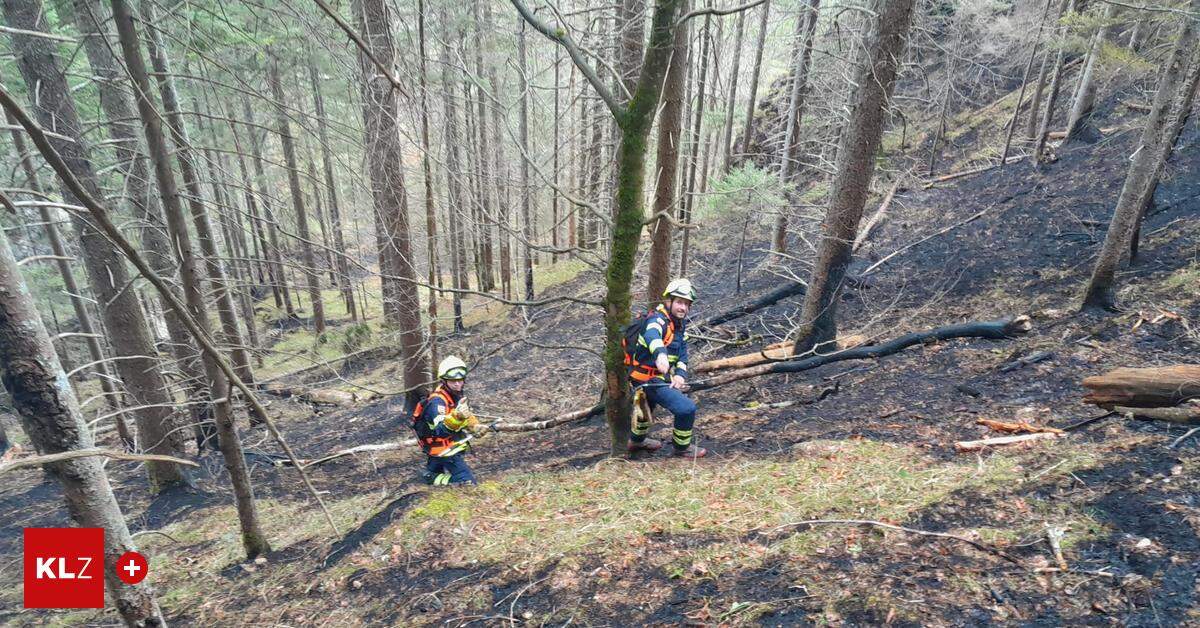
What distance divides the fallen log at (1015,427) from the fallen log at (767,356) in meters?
3.36

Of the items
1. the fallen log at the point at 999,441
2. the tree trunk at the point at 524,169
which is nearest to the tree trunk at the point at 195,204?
the tree trunk at the point at 524,169

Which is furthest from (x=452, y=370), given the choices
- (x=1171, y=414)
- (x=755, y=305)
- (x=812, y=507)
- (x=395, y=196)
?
(x=755, y=305)

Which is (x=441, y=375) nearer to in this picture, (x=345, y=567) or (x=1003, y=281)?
(x=345, y=567)

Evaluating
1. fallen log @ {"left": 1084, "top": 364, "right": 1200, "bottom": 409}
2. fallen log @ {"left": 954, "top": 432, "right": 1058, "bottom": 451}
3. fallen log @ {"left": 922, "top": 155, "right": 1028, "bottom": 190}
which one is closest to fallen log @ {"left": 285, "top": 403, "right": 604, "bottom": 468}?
fallen log @ {"left": 954, "top": 432, "right": 1058, "bottom": 451}

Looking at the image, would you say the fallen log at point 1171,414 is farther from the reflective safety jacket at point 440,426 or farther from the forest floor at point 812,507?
the reflective safety jacket at point 440,426

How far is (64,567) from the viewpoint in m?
2.40

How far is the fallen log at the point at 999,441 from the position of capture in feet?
14.4

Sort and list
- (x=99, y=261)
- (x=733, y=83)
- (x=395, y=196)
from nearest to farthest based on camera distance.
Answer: (x=395, y=196) < (x=99, y=261) < (x=733, y=83)

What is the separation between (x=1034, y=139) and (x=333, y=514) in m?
20.2

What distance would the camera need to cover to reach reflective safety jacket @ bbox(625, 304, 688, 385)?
5.36m

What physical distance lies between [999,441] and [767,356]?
13.1ft

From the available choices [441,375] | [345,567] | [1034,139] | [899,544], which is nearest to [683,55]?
[441,375]

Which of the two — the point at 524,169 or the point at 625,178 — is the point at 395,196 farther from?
the point at 625,178

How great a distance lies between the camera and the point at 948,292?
937 centimetres
